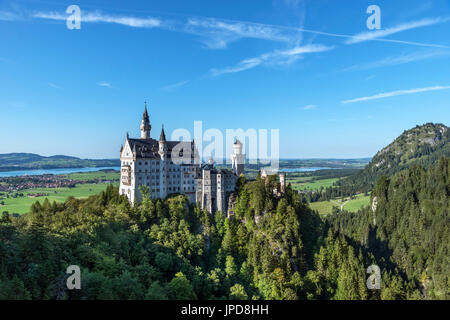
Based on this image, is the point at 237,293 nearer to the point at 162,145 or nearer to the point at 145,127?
the point at 162,145

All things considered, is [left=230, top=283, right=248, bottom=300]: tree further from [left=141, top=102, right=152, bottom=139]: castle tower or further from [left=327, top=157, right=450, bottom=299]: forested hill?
[left=141, top=102, right=152, bottom=139]: castle tower

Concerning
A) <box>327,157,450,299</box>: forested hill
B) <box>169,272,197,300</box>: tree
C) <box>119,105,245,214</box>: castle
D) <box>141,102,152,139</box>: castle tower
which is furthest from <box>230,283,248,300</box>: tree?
<box>141,102,152,139</box>: castle tower

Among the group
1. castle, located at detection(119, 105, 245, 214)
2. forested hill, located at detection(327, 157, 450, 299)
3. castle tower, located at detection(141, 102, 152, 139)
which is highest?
castle tower, located at detection(141, 102, 152, 139)

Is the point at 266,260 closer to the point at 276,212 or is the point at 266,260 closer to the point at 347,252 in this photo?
the point at 276,212

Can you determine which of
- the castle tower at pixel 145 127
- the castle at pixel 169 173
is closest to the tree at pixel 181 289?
the castle at pixel 169 173

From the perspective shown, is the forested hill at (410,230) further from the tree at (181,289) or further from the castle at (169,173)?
the tree at (181,289)
